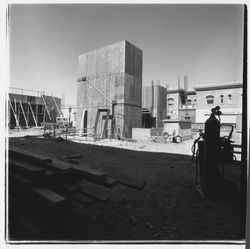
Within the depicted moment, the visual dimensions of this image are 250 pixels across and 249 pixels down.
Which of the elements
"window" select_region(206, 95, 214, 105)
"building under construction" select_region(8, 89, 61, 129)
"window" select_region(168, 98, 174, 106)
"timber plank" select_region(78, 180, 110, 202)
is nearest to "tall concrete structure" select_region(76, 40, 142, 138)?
"timber plank" select_region(78, 180, 110, 202)

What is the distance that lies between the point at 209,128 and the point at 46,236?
3799 millimetres

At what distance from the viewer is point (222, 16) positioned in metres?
2.87

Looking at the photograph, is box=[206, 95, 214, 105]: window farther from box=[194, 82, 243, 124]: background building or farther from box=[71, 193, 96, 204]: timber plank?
box=[71, 193, 96, 204]: timber plank

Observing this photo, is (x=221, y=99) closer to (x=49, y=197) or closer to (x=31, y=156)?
(x=31, y=156)

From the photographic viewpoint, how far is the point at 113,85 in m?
17.2

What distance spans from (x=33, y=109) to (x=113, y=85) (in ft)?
65.7

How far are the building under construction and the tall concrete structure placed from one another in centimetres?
1389

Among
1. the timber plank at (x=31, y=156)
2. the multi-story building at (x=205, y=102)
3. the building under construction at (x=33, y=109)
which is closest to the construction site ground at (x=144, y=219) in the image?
the timber plank at (x=31, y=156)

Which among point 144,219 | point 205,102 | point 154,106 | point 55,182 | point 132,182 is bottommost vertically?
point 144,219

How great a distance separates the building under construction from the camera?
27894 mm

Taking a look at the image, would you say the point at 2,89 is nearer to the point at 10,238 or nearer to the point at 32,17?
the point at 32,17

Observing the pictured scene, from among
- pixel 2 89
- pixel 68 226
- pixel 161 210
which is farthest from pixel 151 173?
pixel 2 89

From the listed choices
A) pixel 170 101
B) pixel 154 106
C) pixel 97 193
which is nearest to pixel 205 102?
pixel 170 101

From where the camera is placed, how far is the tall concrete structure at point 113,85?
656 inches
